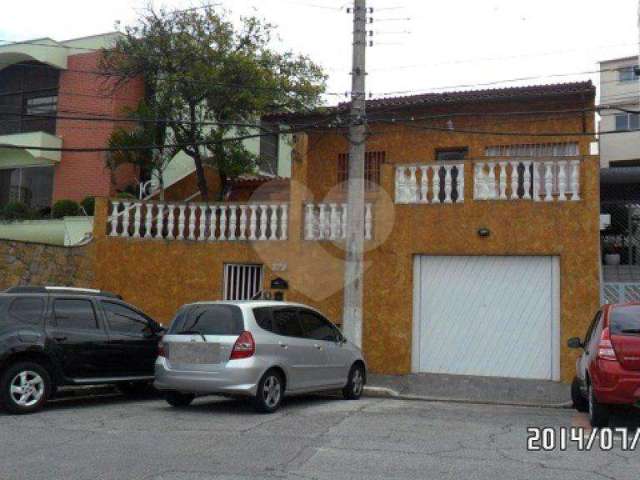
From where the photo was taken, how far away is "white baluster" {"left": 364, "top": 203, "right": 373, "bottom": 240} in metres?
14.3

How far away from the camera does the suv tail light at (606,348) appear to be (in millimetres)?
8086

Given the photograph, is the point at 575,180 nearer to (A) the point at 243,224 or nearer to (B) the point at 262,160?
(A) the point at 243,224

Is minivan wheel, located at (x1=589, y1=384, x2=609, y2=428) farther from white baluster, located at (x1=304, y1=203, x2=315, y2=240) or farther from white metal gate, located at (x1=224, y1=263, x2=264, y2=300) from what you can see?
white metal gate, located at (x1=224, y1=263, x2=264, y2=300)

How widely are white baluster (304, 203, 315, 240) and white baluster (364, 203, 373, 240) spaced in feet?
3.76

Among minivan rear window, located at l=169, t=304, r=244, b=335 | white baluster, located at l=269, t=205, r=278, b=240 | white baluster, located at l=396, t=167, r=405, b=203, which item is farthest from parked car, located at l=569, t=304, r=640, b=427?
white baluster, located at l=269, t=205, r=278, b=240

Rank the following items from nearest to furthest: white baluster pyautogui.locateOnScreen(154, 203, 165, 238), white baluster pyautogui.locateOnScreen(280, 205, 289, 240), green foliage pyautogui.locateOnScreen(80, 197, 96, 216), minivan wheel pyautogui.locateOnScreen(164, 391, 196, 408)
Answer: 1. minivan wheel pyautogui.locateOnScreen(164, 391, 196, 408)
2. white baluster pyautogui.locateOnScreen(280, 205, 289, 240)
3. white baluster pyautogui.locateOnScreen(154, 203, 165, 238)
4. green foliage pyautogui.locateOnScreen(80, 197, 96, 216)


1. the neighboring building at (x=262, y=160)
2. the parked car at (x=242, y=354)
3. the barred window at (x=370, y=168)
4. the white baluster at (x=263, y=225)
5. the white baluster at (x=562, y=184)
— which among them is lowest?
the parked car at (x=242, y=354)

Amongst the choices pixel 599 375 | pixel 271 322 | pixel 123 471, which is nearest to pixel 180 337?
pixel 271 322

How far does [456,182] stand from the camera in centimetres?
1369

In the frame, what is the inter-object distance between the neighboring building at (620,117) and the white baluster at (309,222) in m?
19.5

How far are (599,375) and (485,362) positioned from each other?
5.28m

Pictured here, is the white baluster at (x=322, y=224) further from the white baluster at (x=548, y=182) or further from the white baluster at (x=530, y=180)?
the white baluster at (x=548, y=182)
